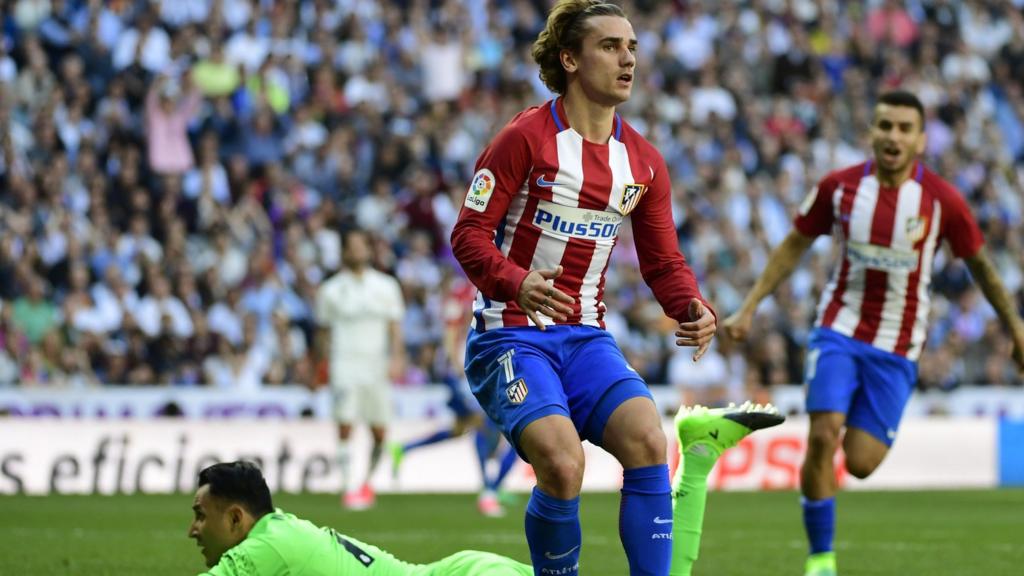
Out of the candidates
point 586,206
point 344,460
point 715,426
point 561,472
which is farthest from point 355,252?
point 561,472

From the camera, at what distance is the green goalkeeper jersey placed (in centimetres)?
571

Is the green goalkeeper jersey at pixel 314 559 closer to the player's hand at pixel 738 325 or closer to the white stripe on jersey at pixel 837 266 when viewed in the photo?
the player's hand at pixel 738 325

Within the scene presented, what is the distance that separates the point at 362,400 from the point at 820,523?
747 centimetres

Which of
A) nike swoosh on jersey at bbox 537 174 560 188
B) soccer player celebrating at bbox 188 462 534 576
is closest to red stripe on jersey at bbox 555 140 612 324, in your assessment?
nike swoosh on jersey at bbox 537 174 560 188

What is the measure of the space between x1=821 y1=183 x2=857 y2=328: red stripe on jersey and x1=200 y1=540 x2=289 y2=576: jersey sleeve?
4.51 meters

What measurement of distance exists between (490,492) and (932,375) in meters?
8.62

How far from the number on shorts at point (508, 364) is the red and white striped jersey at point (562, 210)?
0.54 feet

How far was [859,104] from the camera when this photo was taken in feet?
82.3

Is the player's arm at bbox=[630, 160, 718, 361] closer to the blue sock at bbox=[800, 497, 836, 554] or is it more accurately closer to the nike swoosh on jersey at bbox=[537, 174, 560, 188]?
the nike swoosh on jersey at bbox=[537, 174, 560, 188]

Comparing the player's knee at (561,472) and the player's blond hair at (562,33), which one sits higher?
the player's blond hair at (562,33)

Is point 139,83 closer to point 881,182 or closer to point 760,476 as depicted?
point 760,476

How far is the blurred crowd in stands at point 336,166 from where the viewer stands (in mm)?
18047

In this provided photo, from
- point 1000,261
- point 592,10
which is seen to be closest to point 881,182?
point 592,10

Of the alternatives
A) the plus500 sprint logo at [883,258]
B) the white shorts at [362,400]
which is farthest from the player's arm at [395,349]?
the plus500 sprint logo at [883,258]
